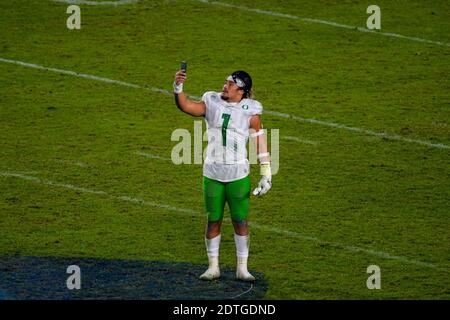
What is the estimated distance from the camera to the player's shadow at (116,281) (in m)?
9.73

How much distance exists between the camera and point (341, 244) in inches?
438

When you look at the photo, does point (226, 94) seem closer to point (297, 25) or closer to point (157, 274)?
point (157, 274)

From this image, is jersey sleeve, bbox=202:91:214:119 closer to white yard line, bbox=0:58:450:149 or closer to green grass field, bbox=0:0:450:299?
green grass field, bbox=0:0:450:299

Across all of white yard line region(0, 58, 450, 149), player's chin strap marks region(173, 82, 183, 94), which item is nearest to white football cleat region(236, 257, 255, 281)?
player's chin strap marks region(173, 82, 183, 94)

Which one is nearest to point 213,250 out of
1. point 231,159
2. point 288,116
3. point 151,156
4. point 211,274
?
point 211,274

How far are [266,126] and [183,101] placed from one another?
446cm

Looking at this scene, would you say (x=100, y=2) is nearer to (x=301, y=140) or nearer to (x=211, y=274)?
(x=301, y=140)

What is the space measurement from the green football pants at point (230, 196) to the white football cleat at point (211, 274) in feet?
1.38

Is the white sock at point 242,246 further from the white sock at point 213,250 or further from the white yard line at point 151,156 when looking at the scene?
the white yard line at point 151,156

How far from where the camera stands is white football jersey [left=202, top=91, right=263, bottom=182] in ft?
32.9

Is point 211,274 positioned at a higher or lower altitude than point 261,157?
lower

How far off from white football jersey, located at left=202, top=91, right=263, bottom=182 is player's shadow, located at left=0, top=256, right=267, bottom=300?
908 millimetres

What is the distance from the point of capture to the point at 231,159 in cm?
1004

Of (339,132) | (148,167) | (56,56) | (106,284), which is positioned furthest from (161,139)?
(106,284)
